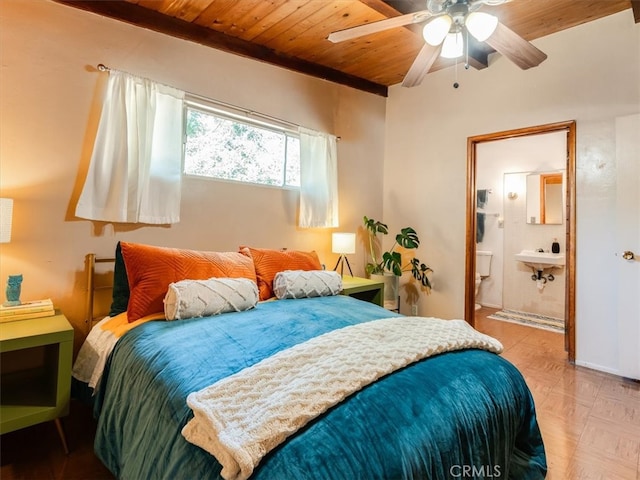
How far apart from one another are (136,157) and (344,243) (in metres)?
1.94

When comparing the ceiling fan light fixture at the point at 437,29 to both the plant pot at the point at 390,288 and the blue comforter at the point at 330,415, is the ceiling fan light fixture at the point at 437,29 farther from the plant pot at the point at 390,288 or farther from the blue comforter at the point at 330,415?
the plant pot at the point at 390,288

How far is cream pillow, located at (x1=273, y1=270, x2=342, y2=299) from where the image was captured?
7.90 feet

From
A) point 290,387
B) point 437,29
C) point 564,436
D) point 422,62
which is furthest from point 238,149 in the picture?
point 564,436

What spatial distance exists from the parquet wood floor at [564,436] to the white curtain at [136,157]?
130 centimetres

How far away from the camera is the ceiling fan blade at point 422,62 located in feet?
6.63

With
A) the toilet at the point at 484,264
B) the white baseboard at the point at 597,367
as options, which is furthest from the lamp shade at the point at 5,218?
the toilet at the point at 484,264

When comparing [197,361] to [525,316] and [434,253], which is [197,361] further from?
[525,316]

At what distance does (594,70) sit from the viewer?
8.96 feet

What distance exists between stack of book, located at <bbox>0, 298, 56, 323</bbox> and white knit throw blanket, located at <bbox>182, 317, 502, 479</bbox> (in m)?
1.43

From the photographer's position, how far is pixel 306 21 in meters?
2.67

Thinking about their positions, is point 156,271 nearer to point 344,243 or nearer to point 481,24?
point 344,243

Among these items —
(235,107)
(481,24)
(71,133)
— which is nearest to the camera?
(481,24)

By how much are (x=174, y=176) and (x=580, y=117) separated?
3401 mm

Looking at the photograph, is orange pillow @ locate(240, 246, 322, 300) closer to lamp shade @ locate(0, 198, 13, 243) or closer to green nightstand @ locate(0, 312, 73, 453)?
green nightstand @ locate(0, 312, 73, 453)
